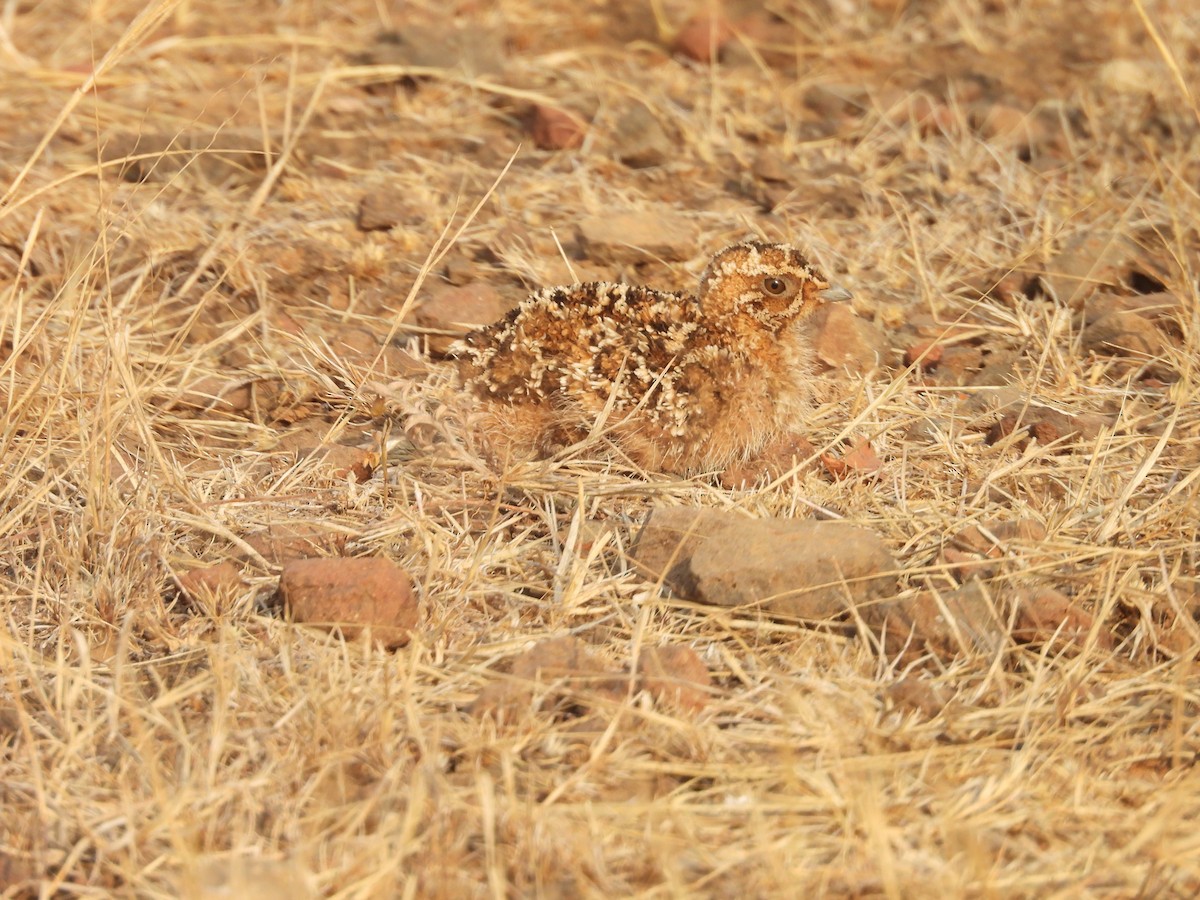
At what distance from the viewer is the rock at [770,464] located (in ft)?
13.4

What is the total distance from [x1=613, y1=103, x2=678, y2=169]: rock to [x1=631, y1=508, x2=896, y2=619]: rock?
2884mm

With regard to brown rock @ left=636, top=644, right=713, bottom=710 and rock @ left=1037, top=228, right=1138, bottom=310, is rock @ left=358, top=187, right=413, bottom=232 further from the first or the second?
brown rock @ left=636, top=644, right=713, bottom=710

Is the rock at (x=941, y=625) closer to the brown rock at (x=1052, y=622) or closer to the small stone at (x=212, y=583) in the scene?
the brown rock at (x=1052, y=622)

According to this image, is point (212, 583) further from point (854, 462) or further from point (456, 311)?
point (854, 462)

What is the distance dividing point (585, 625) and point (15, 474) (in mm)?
1538

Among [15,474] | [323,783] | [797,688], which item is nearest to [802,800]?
[797,688]

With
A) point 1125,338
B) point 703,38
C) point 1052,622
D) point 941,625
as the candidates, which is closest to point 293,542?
point 941,625

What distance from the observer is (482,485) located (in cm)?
395

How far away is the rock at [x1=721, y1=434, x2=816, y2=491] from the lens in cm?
408

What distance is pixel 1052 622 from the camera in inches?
131

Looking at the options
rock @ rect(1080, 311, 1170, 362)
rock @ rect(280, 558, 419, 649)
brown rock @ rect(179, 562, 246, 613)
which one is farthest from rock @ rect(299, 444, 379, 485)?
rock @ rect(1080, 311, 1170, 362)

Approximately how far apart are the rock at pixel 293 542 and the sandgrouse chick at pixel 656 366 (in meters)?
0.54

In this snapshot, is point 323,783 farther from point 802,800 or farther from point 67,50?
point 67,50

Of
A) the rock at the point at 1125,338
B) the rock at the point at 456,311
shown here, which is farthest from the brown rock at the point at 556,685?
the rock at the point at 1125,338
